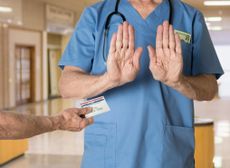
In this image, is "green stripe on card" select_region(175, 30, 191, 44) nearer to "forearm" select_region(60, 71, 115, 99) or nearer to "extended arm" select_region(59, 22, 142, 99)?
"extended arm" select_region(59, 22, 142, 99)

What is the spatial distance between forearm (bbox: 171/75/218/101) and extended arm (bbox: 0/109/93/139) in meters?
0.41

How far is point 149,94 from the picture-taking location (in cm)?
178

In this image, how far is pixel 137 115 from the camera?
1770 millimetres

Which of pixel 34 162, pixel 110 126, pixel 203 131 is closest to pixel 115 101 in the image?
A: pixel 110 126

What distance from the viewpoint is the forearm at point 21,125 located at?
4.59ft

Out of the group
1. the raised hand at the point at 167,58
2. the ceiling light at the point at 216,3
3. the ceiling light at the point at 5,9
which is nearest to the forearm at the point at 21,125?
the raised hand at the point at 167,58

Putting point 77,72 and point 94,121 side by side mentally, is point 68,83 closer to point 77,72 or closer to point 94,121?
point 77,72

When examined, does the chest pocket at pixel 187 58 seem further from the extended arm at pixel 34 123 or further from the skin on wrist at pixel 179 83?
the extended arm at pixel 34 123

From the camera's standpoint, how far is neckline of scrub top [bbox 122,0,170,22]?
1.84 metres

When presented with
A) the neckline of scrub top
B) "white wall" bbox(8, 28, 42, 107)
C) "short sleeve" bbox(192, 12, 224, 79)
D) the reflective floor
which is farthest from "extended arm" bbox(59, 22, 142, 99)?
"white wall" bbox(8, 28, 42, 107)

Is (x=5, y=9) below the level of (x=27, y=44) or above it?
above

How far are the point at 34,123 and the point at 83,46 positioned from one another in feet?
1.69

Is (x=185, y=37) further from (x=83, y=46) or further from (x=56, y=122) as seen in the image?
(x=56, y=122)

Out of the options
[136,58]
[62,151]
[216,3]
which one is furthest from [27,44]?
[136,58]
